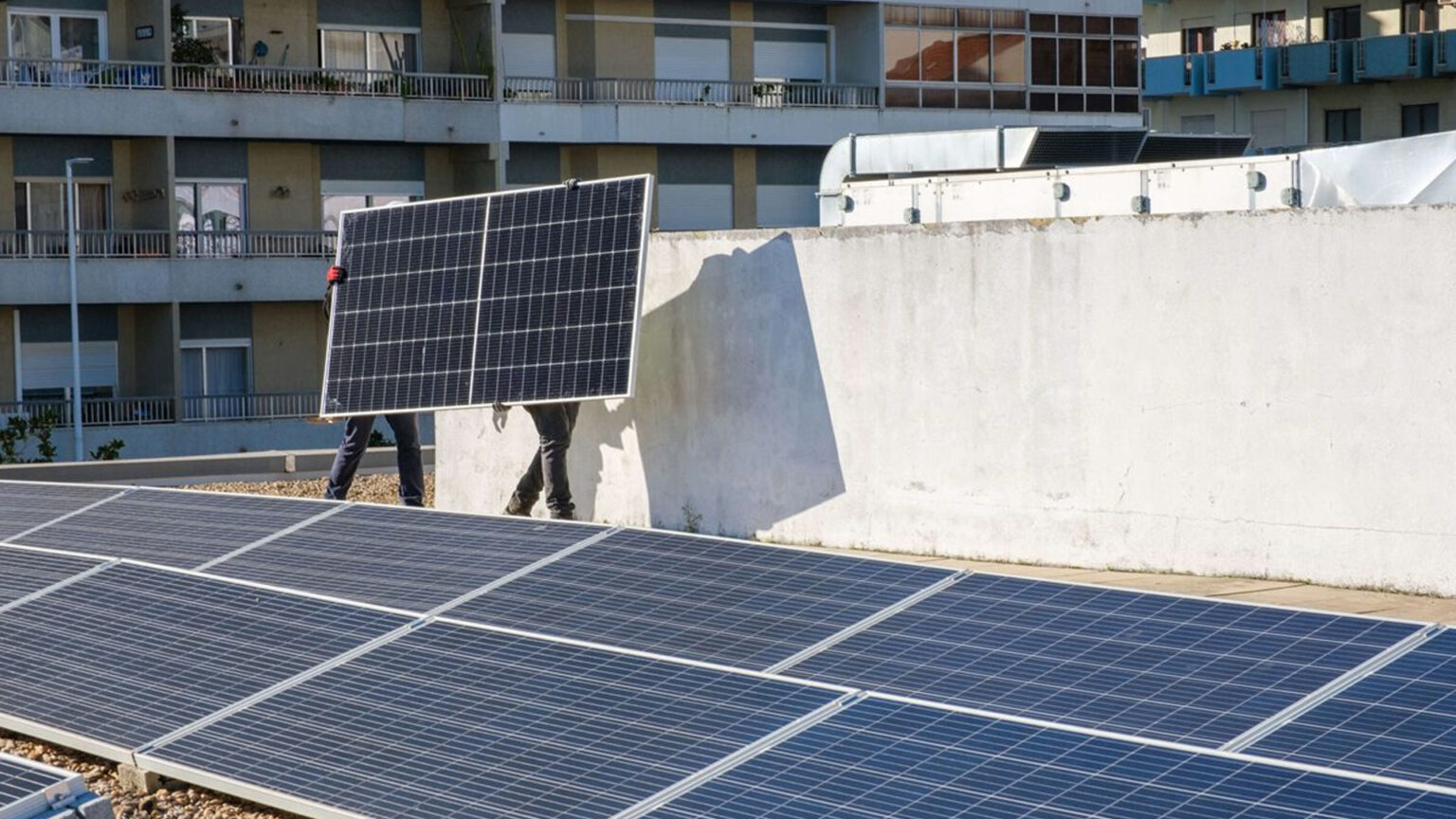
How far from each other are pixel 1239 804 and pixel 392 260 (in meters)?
11.0

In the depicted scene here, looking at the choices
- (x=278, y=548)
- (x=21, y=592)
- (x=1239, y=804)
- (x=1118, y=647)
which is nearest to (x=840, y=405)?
(x=278, y=548)

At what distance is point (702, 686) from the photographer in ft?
25.0

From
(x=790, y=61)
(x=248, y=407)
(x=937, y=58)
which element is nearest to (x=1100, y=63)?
(x=937, y=58)

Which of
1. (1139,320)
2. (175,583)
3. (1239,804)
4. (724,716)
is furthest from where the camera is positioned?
(1139,320)

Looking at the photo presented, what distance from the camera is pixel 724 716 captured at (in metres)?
7.28

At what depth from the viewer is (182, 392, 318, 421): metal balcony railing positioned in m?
46.9

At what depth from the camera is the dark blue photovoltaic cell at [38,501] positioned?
42.3 ft

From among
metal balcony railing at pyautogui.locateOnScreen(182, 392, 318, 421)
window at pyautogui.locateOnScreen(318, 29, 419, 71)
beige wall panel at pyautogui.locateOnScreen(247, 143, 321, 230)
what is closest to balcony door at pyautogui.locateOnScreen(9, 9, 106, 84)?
beige wall panel at pyautogui.locateOnScreen(247, 143, 321, 230)

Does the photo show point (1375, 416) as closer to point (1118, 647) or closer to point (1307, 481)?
point (1307, 481)

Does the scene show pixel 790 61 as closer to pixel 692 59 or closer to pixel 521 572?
pixel 692 59

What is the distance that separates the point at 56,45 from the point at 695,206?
54.3 ft

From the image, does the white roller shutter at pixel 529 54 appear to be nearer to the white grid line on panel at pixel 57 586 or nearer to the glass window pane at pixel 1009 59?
the glass window pane at pixel 1009 59

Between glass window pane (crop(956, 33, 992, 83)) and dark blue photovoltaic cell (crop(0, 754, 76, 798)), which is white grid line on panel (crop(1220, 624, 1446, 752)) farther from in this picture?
glass window pane (crop(956, 33, 992, 83))

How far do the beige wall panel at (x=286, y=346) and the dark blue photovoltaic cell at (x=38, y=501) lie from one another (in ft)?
112
